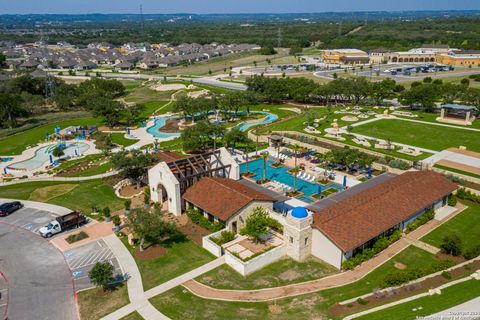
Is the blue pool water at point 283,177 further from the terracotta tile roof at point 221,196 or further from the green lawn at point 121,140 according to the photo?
the green lawn at point 121,140

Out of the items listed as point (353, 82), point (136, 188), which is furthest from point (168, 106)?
point (136, 188)

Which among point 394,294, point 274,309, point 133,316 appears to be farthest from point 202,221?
point 394,294

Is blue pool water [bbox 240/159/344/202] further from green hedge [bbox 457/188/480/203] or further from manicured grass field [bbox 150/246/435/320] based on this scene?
manicured grass field [bbox 150/246/435/320]

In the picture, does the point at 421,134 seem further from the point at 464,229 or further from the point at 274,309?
the point at 274,309

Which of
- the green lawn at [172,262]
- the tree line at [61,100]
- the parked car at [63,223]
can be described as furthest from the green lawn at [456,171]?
the tree line at [61,100]

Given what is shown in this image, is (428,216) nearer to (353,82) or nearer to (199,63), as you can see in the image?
(353,82)

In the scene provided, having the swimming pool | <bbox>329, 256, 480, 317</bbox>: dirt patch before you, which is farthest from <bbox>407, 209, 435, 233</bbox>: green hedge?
the swimming pool
